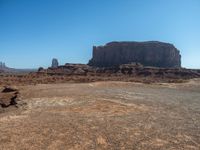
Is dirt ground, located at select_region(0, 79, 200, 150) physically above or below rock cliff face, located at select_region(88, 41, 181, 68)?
below

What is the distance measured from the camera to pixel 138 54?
14100cm

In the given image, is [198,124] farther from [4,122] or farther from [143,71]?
[143,71]

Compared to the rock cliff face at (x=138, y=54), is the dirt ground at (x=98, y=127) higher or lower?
lower

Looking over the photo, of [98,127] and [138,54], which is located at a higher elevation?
[138,54]

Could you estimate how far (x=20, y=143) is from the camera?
9.05 m

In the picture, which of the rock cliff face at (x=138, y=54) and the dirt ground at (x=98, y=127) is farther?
the rock cliff face at (x=138, y=54)

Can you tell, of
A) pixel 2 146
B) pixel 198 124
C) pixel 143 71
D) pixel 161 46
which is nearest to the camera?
pixel 2 146

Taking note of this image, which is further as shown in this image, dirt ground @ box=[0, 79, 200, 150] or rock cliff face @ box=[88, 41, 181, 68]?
rock cliff face @ box=[88, 41, 181, 68]

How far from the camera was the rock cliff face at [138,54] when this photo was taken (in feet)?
456

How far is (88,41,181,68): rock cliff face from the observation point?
139m

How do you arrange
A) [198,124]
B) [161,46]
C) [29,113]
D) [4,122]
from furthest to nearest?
[161,46] < [29,113] < [198,124] < [4,122]

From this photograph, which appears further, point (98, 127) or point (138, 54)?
point (138, 54)

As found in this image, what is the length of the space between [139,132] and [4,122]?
5852mm

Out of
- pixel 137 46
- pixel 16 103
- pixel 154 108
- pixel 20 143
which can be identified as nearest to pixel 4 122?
pixel 20 143
